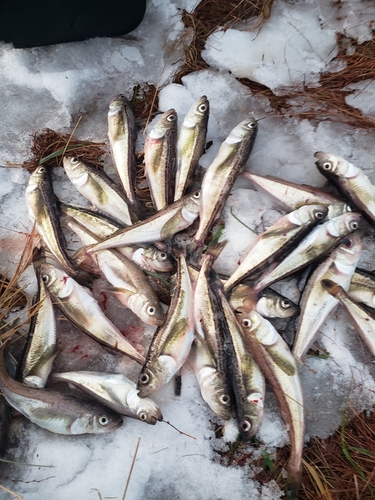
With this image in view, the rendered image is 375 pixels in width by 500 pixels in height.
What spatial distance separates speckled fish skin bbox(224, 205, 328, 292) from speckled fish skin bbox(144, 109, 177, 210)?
36.7 inches

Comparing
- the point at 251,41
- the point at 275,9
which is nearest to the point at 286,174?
the point at 251,41

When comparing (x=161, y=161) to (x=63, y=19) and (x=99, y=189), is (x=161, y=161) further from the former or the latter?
(x=63, y=19)

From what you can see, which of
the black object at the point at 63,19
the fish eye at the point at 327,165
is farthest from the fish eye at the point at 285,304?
the black object at the point at 63,19

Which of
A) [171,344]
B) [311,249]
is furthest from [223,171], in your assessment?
[171,344]

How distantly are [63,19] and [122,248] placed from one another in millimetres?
2425

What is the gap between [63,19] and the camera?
169 inches

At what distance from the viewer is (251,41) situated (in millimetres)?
4332

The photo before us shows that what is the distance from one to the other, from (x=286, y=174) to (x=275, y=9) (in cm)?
176

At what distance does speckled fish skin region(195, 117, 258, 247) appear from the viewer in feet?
12.2

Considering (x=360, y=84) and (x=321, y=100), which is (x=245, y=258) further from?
(x=360, y=84)

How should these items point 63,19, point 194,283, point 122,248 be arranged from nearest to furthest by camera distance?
point 194,283 → point 122,248 → point 63,19

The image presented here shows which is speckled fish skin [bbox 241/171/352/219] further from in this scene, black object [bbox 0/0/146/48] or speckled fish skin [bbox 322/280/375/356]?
black object [bbox 0/0/146/48]

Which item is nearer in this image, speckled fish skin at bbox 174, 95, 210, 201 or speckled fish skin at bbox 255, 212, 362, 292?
speckled fish skin at bbox 255, 212, 362, 292

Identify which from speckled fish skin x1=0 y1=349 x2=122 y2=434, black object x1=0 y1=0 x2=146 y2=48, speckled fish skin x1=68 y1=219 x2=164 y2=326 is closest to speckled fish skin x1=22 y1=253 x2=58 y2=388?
speckled fish skin x1=0 y1=349 x2=122 y2=434
